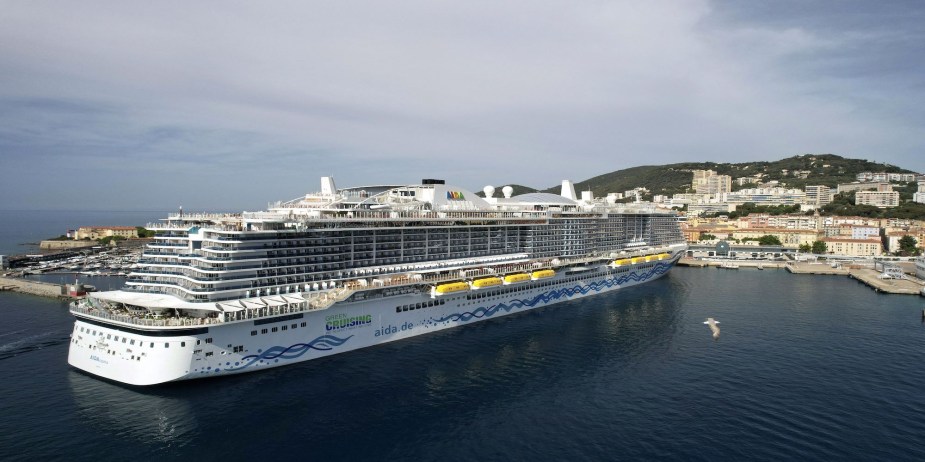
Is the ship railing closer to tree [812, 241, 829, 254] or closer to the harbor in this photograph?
the harbor

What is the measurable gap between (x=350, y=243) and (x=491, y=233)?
1533cm

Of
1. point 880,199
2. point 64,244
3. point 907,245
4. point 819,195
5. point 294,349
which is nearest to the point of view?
point 294,349

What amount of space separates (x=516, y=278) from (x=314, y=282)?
1723 centimetres

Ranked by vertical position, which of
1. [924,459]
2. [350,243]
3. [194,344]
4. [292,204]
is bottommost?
[924,459]

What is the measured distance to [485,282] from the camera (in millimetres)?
40500

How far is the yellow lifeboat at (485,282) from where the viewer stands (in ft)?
131

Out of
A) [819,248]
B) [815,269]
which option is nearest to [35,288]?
[815,269]

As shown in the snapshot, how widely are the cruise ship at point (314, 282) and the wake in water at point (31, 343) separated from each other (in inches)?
283

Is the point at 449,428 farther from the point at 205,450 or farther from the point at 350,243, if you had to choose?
the point at 350,243

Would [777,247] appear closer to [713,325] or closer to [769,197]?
[713,325]

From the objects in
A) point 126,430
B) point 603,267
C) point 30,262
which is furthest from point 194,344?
point 30,262

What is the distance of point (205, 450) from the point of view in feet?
70.1

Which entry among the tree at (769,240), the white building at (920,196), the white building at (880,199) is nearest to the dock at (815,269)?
the tree at (769,240)

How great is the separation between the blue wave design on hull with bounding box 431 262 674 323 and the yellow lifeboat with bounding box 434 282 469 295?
2372 mm
